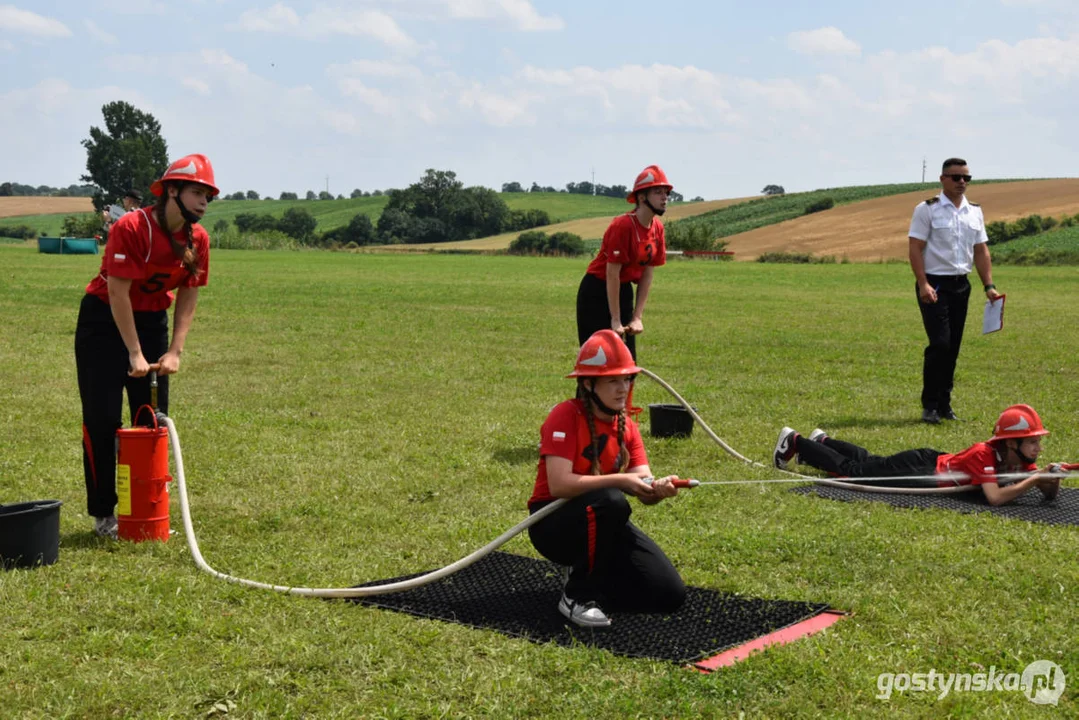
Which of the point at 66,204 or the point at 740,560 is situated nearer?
the point at 740,560

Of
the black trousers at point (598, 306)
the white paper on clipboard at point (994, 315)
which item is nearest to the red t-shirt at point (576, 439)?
the black trousers at point (598, 306)

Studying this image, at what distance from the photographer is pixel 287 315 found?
22984 millimetres

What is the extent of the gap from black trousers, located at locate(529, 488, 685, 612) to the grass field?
23.0 inches

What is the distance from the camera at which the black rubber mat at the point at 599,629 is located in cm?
504

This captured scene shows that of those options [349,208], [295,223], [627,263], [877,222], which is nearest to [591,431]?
[627,263]

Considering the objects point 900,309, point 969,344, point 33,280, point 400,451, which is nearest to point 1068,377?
point 969,344

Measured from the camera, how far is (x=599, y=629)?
5.24m

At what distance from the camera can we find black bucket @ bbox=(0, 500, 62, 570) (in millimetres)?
5887

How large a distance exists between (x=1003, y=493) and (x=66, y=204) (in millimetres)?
125000

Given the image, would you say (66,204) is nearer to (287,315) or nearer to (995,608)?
(287,315)

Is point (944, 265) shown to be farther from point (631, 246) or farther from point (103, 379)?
point (103, 379)

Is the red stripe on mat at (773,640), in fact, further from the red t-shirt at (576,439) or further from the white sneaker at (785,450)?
the white sneaker at (785,450)

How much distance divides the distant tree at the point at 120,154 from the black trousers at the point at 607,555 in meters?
115

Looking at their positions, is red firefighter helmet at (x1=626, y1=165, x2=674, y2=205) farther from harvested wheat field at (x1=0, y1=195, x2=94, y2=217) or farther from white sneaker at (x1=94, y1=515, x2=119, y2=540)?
harvested wheat field at (x1=0, y1=195, x2=94, y2=217)
